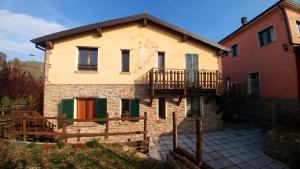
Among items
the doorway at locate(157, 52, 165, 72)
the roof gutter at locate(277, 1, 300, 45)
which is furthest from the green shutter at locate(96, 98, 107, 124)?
the roof gutter at locate(277, 1, 300, 45)

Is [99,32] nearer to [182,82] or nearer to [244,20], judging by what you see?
[182,82]

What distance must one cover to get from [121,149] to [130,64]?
16.9 ft

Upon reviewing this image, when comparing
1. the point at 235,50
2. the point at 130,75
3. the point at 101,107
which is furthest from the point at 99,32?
the point at 235,50

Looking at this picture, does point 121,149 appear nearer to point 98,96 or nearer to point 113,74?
point 98,96

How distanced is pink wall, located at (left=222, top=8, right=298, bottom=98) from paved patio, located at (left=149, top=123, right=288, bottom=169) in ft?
11.1

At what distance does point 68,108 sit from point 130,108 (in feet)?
11.8

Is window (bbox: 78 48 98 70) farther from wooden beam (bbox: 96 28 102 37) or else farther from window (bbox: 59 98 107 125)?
window (bbox: 59 98 107 125)

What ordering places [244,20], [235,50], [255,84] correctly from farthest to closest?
1. [244,20]
2. [235,50]
3. [255,84]

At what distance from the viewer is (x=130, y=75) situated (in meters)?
10.6

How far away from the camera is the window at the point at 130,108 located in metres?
10.4

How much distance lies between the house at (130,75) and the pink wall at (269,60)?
393cm

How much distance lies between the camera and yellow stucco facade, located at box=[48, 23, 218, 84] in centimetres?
998

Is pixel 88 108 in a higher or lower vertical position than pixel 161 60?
lower

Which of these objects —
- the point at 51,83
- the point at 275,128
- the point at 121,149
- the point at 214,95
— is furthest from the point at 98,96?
the point at 275,128
